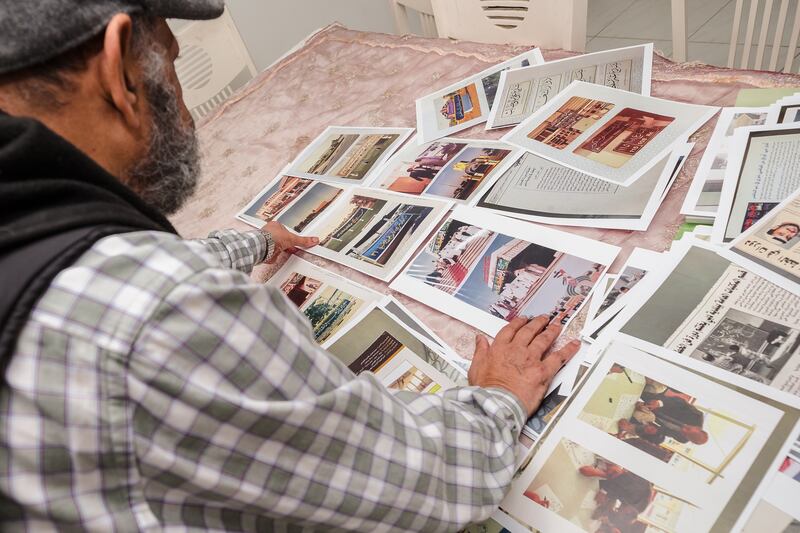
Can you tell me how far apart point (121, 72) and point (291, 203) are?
0.72 metres

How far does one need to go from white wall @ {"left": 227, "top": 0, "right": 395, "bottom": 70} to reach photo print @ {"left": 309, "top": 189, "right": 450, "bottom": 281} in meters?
1.90

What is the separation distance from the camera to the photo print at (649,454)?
0.52 metres

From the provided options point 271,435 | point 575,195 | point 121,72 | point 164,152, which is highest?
point 121,72

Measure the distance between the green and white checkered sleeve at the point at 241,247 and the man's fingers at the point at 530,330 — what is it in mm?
547

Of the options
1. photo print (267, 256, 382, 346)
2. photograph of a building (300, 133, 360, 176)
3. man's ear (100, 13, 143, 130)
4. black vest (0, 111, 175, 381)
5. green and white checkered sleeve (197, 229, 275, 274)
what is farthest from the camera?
photograph of a building (300, 133, 360, 176)

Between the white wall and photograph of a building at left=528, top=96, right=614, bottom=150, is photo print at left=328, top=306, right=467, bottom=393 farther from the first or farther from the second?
the white wall

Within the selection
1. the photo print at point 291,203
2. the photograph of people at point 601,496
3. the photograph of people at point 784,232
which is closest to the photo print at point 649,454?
the photograph of people at point 601,496

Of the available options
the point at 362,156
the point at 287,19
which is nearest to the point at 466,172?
the point at 362,156

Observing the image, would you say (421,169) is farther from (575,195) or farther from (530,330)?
(530,330)

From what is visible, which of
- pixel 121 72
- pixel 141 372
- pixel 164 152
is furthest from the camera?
pixel 164 152

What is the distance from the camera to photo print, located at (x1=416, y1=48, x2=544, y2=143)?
3.97 ft

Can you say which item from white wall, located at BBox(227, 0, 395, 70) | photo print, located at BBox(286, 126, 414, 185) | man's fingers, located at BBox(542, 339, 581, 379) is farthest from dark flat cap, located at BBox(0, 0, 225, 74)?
white wall, located at BBox(227, 0, 395, 70)

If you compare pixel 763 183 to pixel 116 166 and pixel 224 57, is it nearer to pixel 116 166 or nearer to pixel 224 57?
pixel 116 166

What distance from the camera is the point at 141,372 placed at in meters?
0.40
